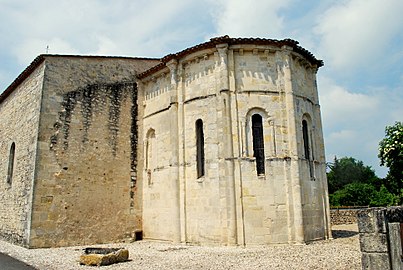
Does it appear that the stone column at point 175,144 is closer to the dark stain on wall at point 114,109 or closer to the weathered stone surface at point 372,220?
the dark stain on wall at point 114,109

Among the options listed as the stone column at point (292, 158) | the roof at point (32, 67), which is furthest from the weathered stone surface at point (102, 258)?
the roof at point (32, 67)

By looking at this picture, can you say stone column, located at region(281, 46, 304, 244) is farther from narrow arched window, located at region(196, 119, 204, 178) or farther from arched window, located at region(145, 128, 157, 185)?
arched window, located at region(145, 128, 157, 185)

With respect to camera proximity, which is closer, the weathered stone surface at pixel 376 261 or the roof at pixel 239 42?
the weathered stone surface at pixel 376 261

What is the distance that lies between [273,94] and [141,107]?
6.17 metres

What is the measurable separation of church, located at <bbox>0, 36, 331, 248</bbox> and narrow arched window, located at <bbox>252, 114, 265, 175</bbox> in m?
0.04

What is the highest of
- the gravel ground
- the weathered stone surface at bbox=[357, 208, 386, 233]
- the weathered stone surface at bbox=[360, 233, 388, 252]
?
the weathered stone surface at bbox=[357, 208, 386, 233]

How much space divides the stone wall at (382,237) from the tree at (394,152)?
15480mm

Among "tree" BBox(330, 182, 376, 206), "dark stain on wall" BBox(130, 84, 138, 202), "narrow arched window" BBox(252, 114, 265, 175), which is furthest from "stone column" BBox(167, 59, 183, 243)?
"tree" BBox(330, 182, 376, 206)

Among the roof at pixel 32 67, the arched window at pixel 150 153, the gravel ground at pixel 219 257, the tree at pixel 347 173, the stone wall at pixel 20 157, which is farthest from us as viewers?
the tree at pixel 347 173

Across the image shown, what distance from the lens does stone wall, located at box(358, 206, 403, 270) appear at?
4871mm

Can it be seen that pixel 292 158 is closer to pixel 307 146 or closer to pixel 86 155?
pixel 307 146

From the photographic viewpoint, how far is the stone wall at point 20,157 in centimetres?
1305

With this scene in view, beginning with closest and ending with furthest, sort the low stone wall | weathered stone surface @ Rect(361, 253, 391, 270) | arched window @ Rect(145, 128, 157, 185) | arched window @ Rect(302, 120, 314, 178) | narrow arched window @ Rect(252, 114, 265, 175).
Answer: weathered stone surface @ Rect(361, 253, 391, 270) → narrow arched window @ Rect(252, 114, 265, 175) → arched window @ Rect(302, 120, 314, 178) → arched window @ Rect(145, 128, 157, 185) → the low stone wall

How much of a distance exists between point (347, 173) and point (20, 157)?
181 ft
